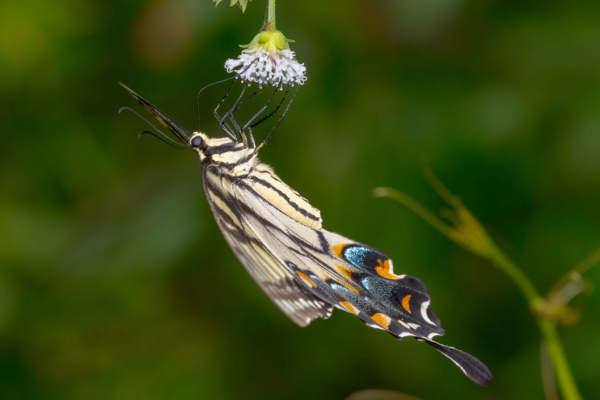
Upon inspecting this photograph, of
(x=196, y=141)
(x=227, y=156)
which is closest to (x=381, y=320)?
(x=227, y=156)

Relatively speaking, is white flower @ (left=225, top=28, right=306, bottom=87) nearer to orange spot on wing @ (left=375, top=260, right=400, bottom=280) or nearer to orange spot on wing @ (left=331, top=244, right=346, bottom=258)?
orange spot on wing @ (left=331, top=244, right=346, bottom=258)

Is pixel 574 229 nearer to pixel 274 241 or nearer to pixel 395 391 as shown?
pixel 395 391

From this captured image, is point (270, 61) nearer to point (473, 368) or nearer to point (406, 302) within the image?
point (406, 302)

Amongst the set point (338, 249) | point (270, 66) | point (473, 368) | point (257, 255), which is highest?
point (270, 66)

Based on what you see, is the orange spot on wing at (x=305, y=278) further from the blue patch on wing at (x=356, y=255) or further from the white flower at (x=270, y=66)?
the white flower at (x=270, y=66)

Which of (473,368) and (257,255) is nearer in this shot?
(473,368)

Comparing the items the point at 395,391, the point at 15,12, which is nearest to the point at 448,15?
the point at 395,391

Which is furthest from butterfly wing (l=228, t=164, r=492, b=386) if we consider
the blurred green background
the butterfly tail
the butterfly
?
the blurred green background

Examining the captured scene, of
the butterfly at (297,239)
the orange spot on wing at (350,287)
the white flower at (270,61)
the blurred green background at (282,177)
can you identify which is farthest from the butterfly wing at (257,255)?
the blurred green background at (282,177)
